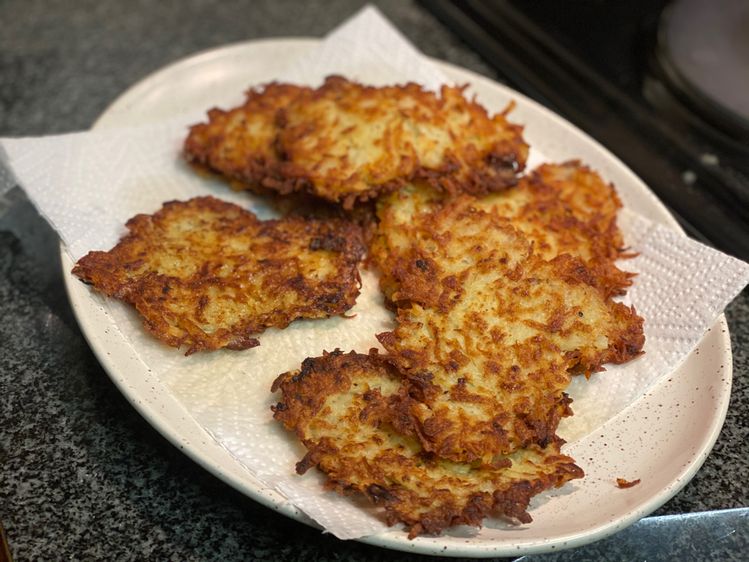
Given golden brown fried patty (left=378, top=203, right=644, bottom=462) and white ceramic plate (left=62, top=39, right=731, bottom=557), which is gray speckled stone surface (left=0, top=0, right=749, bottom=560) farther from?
golden brown fried patty (left=378, top=203, right=644, bottom=462)

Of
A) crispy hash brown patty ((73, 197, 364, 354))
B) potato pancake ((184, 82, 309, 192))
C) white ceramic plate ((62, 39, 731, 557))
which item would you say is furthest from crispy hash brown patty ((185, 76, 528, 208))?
white ceramic plate ((62, 39, 731, 557))

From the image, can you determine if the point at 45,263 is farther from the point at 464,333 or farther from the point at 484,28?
the point at 484,28

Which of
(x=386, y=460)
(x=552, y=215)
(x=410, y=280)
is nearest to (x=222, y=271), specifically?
(x=410, y=280)

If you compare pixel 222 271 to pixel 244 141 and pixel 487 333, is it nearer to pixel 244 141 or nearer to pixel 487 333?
pixel 244 141

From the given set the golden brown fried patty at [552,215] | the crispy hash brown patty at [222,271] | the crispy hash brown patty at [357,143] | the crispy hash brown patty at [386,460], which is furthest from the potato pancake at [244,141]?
the crispy hash brown patty at [386,460]

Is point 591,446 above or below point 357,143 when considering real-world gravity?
Result: below

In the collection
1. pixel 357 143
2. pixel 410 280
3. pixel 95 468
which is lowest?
pixel 95 468

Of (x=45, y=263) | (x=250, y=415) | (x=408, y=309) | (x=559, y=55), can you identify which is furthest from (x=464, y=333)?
(x=559, y=55)
